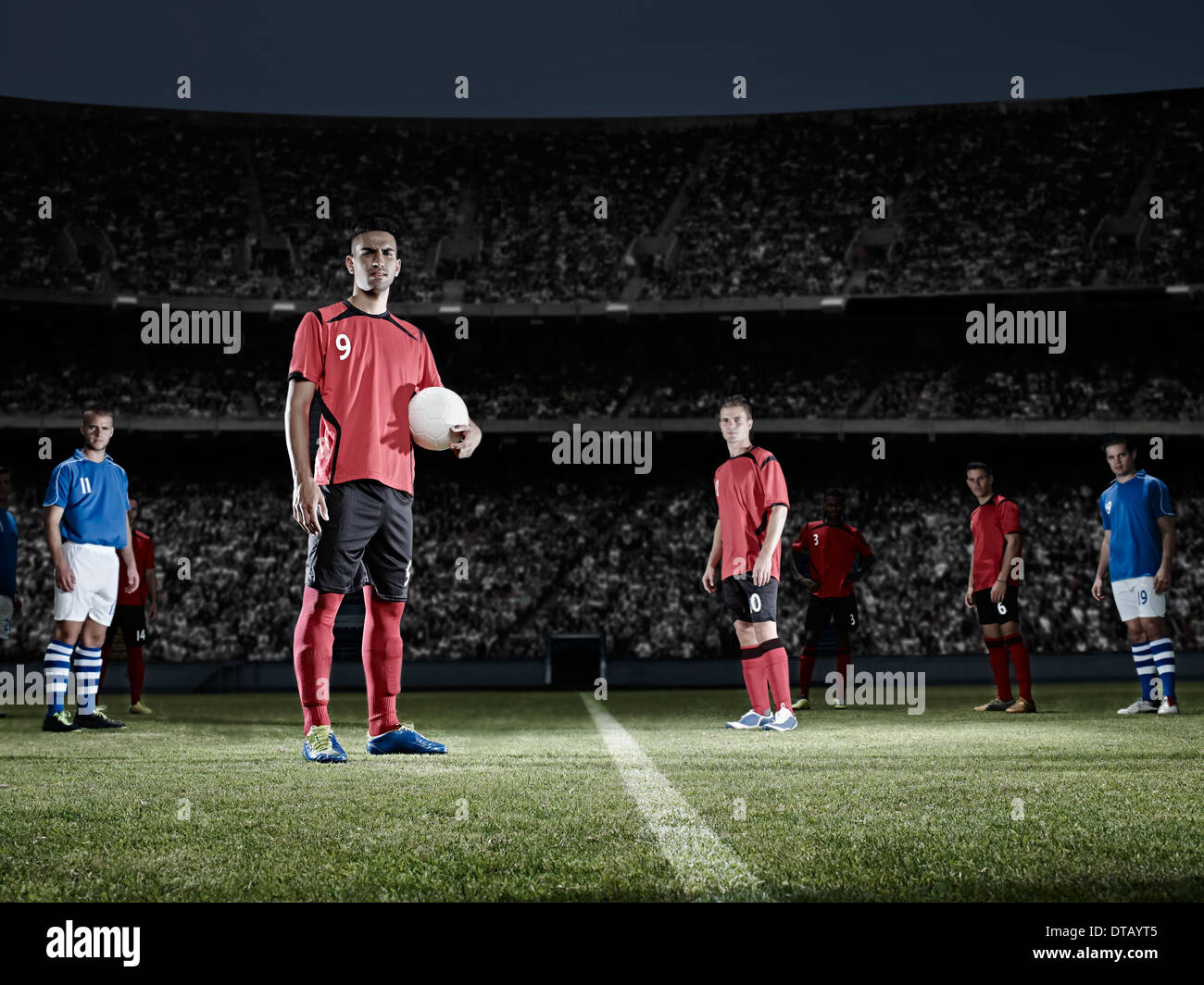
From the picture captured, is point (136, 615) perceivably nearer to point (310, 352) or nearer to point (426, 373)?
point (426, 373)

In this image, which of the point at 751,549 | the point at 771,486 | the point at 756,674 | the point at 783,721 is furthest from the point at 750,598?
the point at 783,721

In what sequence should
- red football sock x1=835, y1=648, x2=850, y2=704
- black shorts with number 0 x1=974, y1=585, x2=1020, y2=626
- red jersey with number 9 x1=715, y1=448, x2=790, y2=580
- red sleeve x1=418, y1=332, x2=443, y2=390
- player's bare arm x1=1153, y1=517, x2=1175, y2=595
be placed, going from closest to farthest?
red sleeve x1=418, y1=332, x2=443, y2=390 → red jersey with number 9 x1=715, y1=448, x2=790, y2=580 → player's bare arm x1=1153, y1=517, x2=1175, y2=595 → black shorts with number 0 x1=974, y1=585, x2=1020, y2=626 → red football sock x1=835, y1=648, x2=850, y2=704

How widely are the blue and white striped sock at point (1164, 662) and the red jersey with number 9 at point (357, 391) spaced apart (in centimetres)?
686

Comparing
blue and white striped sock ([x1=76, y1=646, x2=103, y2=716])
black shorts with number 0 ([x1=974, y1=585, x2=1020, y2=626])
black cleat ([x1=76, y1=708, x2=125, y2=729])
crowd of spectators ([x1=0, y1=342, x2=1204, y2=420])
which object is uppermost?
crowd of spectators ([x1=0, y1=342, x2=1204, y2=420])

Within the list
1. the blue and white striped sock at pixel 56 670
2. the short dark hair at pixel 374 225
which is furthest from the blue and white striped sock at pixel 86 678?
the short dark hair at pixel 374 225

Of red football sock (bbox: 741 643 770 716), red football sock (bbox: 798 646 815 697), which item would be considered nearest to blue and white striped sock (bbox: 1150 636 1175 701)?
red football sock (bbox: 798 646 815 697)

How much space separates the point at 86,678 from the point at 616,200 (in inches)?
700

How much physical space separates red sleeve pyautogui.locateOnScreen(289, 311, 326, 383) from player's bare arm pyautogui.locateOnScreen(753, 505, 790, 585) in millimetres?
2963

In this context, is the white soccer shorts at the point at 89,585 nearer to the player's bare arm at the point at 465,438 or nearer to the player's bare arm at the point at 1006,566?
the player's bare arm at the point at 465,438

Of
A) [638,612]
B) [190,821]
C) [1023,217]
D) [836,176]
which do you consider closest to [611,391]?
[638,612]

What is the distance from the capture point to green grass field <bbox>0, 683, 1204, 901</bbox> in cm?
229

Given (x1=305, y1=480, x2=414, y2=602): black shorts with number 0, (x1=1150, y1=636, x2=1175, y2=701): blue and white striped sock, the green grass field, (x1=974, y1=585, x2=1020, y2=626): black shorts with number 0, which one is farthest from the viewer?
(x1=974, y1=585, x2=1020, y2=626): black shorts with number 0

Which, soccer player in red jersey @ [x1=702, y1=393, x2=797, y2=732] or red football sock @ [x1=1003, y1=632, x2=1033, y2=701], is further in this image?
red football sock @ [x1=1003, y1=632, x2=1033, y2=701]

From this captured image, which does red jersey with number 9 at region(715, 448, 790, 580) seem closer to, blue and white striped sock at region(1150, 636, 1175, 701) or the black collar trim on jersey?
the black collar trim on jersey
